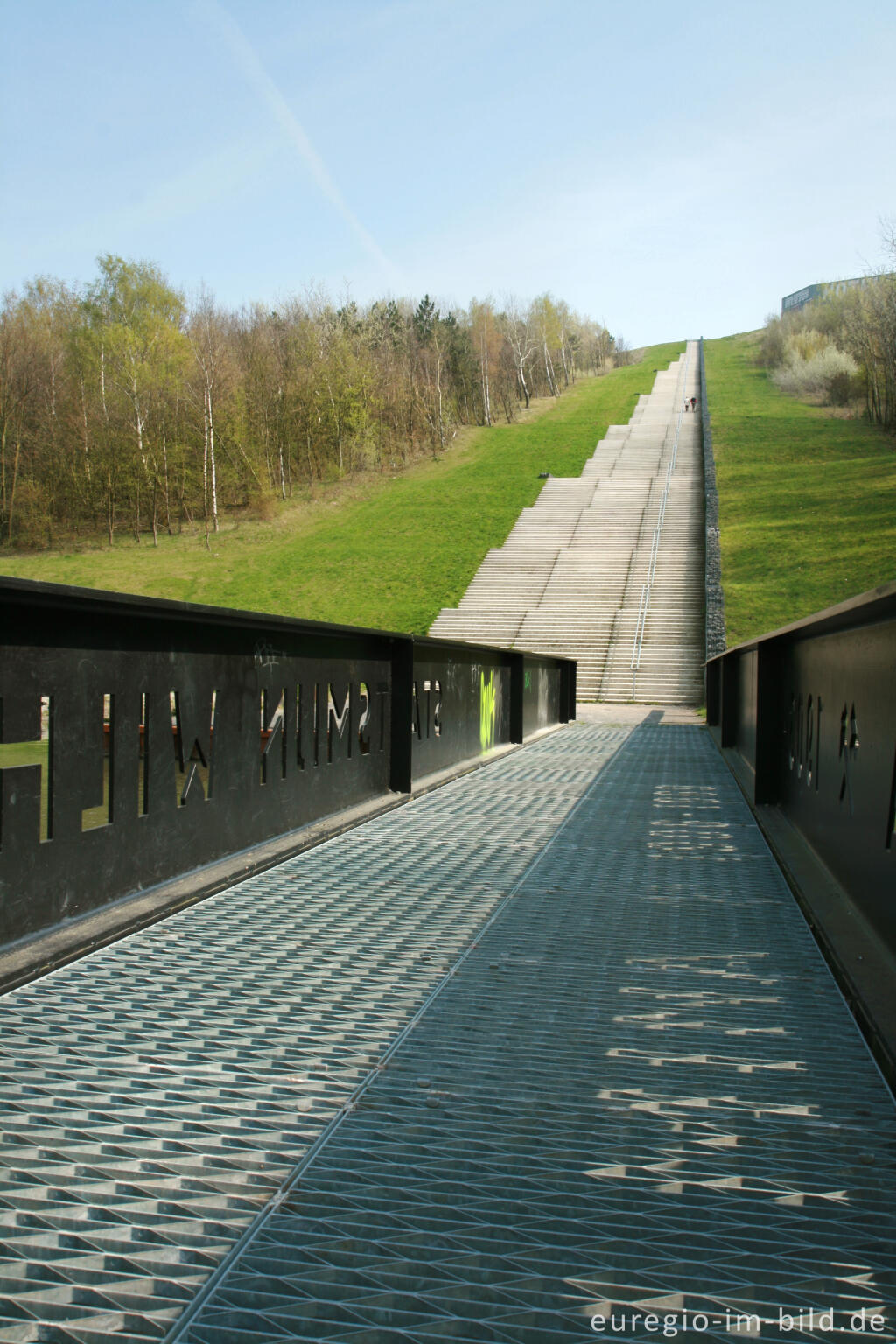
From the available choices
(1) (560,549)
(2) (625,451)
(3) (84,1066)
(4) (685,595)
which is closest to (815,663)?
(3) (84,1066)

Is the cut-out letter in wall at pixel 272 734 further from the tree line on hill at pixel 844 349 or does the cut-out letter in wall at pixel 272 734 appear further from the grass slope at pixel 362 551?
the tree line on hill at pixel 844 349

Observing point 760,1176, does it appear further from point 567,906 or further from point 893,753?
point 567,906

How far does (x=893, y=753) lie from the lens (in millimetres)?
3834

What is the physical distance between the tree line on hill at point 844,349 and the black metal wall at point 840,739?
4452 centimetres

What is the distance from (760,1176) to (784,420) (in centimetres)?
6208

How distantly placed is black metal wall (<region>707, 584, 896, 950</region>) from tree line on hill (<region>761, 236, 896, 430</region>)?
44.5 meters

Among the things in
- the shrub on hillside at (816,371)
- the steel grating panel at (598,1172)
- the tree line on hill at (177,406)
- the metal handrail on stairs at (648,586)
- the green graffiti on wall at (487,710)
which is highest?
the shrub on hillside at (816,371)

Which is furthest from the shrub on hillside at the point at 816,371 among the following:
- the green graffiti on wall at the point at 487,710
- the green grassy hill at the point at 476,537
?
the green graffiti on wall at the point at 487,710

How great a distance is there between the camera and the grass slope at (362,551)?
36.0 metres

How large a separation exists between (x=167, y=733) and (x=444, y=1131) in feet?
9.15

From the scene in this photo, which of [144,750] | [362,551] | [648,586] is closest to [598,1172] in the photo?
[144,750]

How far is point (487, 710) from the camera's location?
12.1m

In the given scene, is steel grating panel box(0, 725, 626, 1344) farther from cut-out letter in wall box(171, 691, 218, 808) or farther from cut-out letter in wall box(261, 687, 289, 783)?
cut-out letter in wall box(261, 687, 289, 783)

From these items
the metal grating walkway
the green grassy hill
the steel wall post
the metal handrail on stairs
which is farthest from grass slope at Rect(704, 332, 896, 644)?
the metal grating walkway
